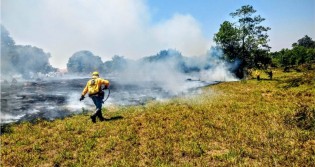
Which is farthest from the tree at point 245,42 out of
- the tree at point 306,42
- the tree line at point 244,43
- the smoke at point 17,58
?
the tree at point 306,42

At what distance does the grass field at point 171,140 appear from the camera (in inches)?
360

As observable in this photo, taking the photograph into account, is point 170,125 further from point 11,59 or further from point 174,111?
point 11,59

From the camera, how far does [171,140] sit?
36.8ft

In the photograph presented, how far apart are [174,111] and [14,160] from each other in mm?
9827

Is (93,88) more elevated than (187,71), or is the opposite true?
(187,71)

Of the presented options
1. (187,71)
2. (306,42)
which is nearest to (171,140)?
(187,71)

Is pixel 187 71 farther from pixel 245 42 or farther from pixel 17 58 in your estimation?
pixel 17 58

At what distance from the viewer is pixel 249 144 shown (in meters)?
10.4

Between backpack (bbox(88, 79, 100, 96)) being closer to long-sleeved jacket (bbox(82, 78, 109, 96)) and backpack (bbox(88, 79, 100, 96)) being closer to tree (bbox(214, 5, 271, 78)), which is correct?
long-sleeved jacket (bbox(82, 78, 109, 96))

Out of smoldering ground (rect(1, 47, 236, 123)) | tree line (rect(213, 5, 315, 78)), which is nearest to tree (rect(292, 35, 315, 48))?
smoldering ground (rect(1, 47, 236, 123))

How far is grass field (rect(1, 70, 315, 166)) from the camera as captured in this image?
916cm

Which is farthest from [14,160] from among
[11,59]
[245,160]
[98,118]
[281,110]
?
[11,59]

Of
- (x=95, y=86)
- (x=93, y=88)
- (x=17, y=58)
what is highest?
(x=17, y=58)

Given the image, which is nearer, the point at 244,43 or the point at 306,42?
the point at 244,43
